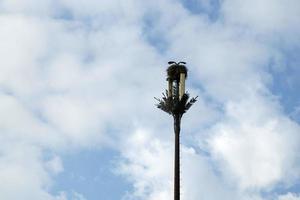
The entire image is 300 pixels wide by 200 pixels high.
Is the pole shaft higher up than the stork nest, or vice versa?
the stork nest

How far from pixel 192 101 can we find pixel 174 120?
4.72 ft

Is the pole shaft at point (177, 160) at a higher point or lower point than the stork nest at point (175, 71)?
lower

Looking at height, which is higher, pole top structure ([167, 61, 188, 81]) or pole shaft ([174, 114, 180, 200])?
pole top structure ([167, 61, 188, 81])

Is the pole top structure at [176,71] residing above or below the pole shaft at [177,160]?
above

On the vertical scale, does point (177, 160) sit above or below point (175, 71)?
below

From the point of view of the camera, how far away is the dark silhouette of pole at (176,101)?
3781 centimetres

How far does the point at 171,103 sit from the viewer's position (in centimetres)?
4009

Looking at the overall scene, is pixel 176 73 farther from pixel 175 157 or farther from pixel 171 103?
pixel 175 157

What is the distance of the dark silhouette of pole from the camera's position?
124 ft

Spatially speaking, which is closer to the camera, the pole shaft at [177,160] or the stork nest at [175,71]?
the pole shaft at [177,160]

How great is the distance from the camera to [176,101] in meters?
40.1

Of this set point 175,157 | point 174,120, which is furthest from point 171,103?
point 175,157

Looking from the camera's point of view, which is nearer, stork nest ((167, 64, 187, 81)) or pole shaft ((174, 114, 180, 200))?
pole shaft ((174, 114, 180, 200))

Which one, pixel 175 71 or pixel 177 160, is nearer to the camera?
pixel 177 160
